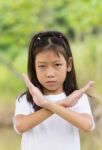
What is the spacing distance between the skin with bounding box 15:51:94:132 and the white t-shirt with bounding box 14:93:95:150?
0.03 meters

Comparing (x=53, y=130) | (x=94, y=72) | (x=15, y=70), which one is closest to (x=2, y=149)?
(x=15, y=70)

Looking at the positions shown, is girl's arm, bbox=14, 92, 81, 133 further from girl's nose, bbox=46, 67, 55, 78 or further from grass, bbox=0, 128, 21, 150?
grass, bbox=0, 128, 21, 150

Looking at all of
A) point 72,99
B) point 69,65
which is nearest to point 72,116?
point 72,99

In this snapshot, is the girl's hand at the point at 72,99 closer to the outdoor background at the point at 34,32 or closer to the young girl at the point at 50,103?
the young girl at the point at 50,103

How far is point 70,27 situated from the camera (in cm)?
317

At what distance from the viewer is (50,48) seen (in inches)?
52.2

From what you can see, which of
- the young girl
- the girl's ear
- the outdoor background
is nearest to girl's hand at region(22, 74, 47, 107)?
the young girl

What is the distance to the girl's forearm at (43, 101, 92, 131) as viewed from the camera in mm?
1262

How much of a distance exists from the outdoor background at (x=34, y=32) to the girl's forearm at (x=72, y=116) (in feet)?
5.40

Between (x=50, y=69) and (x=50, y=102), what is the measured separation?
3.5 inches

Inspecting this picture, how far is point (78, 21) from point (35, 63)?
183 cm

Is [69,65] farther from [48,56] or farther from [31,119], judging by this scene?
[31,119]

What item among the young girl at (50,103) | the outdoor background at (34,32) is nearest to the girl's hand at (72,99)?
the young girl at (50,103)

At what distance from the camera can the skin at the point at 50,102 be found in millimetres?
1270
